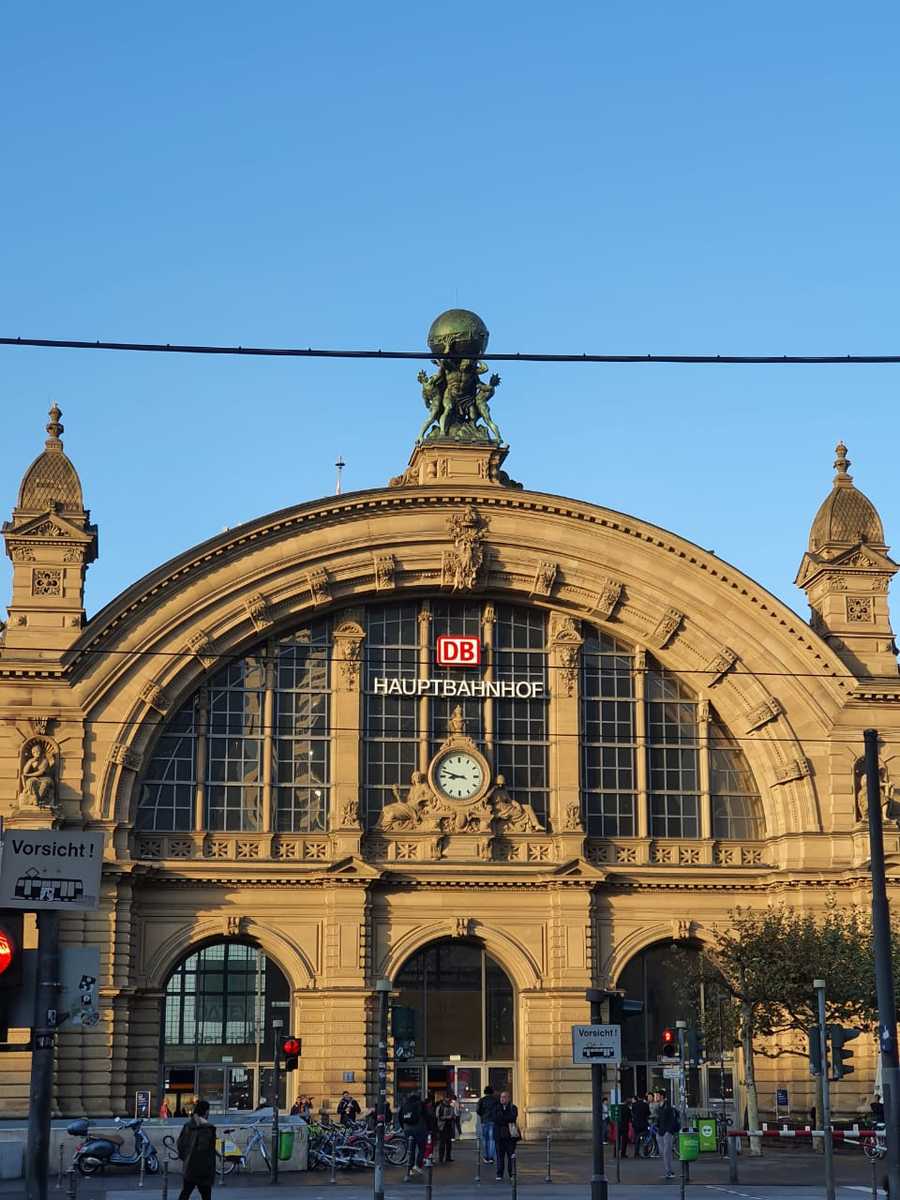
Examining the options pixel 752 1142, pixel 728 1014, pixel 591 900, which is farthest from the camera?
pixel 591 900

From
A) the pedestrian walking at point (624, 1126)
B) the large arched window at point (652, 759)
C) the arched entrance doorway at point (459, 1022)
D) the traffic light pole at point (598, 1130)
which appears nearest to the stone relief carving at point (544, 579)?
the large arched window at point (652, 759)

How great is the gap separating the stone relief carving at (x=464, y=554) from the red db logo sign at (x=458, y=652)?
1.53m

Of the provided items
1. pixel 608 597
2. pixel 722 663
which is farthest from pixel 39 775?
pixel 722 663

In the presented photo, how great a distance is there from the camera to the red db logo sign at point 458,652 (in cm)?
5572

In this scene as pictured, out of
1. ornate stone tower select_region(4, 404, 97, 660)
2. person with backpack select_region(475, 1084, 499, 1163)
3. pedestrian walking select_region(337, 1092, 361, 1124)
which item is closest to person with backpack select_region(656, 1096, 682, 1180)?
person with backpack select_region(475, 1084, 499, 1163)

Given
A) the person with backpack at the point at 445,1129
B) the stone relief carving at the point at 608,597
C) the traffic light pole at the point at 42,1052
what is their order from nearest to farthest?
1. the traffic light pole at the point at 42,1052
2. the person with backpack at the point at 445,1129
3. the stone relief carving at the point at 608,597

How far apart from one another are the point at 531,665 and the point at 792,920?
35.2 feet

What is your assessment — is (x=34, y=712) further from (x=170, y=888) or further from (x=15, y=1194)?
(x=15, y=1194)

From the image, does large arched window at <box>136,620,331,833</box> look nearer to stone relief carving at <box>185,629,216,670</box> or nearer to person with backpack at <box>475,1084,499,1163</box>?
stone relief carving at <box>185,629,216,670</box>

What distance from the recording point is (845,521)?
191 feet

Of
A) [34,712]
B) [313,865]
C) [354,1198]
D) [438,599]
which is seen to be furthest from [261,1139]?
[438,599]

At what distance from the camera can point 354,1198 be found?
33531mm

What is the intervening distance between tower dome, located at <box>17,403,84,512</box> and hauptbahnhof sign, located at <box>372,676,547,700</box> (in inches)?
409

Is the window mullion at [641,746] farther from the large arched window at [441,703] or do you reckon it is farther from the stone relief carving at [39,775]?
the stone relief carving at [39,775]
